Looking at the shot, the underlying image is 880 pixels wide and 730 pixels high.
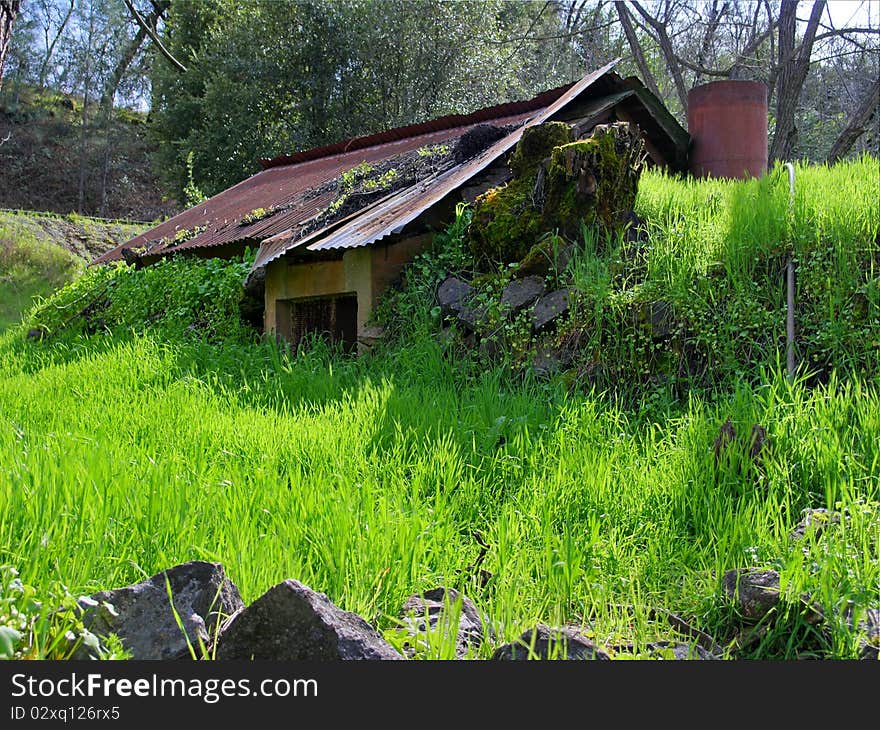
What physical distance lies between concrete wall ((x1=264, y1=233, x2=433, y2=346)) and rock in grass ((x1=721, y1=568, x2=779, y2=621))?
194 inches

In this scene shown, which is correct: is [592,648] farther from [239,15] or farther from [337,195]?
[239,15]

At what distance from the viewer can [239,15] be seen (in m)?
21.1

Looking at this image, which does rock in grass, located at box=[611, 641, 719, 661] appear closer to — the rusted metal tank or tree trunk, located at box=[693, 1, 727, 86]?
the rusted metal tank

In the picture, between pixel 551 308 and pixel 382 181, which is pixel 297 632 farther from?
pixel 382 181

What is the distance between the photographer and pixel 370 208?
8.36 metres

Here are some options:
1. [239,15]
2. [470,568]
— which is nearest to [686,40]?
[239,15]

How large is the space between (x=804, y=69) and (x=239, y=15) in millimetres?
14277

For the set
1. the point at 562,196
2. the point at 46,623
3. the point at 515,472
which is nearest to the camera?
the point at 46,623

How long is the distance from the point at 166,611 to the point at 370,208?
6.40 meters

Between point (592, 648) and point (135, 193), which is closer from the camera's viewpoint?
point (592, 648)

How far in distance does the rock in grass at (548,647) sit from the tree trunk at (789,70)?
15482 mm

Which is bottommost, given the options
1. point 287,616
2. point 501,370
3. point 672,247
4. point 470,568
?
point 470,568

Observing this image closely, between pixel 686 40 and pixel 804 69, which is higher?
pixel 686 40

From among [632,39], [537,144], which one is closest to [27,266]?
[537,144]
